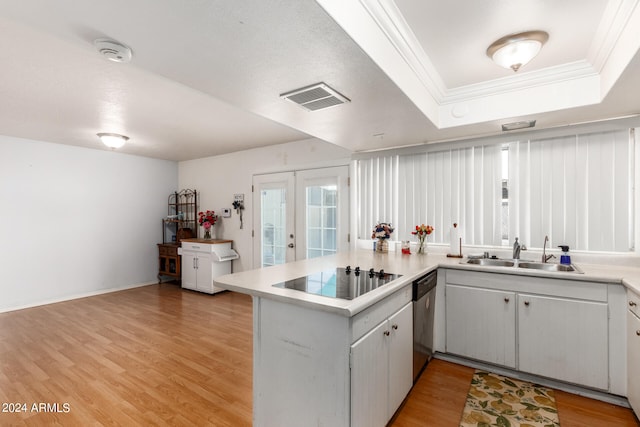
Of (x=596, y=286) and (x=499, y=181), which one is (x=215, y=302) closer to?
(x=499, y=181)

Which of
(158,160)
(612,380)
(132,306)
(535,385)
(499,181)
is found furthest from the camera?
(158,160)

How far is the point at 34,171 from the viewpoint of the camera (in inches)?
179

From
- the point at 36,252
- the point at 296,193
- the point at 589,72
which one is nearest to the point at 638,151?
the point at 589,72

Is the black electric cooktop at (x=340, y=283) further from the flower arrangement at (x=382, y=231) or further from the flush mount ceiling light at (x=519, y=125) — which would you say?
the flush mount ceiling light at (x=519, y=125)

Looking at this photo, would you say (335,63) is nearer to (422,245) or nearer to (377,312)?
(377,312)

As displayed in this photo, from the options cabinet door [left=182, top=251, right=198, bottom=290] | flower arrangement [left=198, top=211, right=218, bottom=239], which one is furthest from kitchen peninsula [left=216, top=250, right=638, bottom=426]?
Result: flower arrangement [left=198, top=211, right=218, bottom=239]

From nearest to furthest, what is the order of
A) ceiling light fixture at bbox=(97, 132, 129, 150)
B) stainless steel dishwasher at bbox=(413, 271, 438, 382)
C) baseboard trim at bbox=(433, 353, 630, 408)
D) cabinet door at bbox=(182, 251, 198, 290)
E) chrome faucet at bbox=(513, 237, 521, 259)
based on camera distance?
1. baseboard trim at bbox=(433, 353, 630, 408)
2. stainless steel dishwasher at bbox=(413, 271, 438, 382)
3. chrome faucet at bbox=(513, 237, 521, 259)
4. ceiling light fixture at bbox=(97, 132, 129, 150)
5. cabinet door at bbox=(182, 251, 198, 290)

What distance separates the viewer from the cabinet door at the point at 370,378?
1504 millimetres

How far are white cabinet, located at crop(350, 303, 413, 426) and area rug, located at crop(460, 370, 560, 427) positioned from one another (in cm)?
47

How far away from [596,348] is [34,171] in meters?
6.94

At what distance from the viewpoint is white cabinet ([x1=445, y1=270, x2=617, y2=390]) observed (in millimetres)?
2201

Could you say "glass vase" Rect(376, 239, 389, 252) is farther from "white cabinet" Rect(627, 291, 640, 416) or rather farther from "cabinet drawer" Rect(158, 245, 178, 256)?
"cabinet drawer" Rect(158, 245, 178, 256)

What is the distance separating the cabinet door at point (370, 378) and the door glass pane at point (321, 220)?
247 cm

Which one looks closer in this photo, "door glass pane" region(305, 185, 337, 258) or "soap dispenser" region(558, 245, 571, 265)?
"soap dispenser" region(558, 245, 571, 265)
